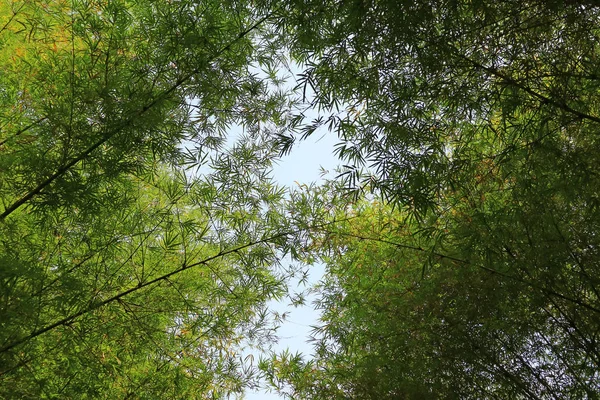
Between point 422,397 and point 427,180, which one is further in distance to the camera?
point 422,397

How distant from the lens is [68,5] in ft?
10.6

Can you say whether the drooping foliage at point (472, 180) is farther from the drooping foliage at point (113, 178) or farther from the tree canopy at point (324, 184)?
the drooping foliage at point (113, 178)

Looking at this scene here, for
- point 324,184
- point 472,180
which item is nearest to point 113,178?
point 324,184

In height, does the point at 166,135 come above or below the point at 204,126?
below

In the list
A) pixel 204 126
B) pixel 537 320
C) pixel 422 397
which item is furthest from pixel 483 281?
pixel 204 126

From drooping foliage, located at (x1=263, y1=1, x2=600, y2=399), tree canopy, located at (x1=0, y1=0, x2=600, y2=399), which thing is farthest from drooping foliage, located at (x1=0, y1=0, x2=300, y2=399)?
drooping foliage, located at (x1=263, y1=1, x2=600, y2=399)

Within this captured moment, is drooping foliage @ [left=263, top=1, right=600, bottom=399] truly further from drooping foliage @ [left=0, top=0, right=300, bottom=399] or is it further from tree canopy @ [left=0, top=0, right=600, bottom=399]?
drooping foliage @ [left=0, top=0, right=300, bottom=399]

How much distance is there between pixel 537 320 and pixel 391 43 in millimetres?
1971


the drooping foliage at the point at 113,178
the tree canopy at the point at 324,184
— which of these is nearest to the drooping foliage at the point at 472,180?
the tree canopy at the point at 324,184

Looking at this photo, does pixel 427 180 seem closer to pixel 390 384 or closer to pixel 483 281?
pixel 483 281

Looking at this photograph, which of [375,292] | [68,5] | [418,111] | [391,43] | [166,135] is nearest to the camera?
[391,43]

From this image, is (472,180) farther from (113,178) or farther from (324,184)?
(113,178)

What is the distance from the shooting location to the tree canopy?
254cm

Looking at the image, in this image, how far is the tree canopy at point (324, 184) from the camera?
2.54 m
